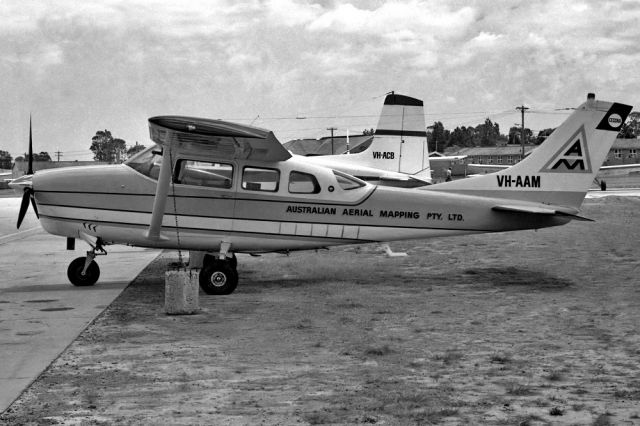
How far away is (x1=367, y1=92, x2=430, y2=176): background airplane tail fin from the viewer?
27922mm

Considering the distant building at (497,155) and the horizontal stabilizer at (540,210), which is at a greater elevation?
the distant building at (497,155)

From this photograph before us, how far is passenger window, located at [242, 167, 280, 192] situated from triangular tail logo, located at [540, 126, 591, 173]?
428 centimetres

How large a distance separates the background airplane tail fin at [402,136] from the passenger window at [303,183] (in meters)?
14.5

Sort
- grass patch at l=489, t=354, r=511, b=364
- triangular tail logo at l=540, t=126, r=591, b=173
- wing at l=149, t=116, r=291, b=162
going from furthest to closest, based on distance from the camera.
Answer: triangular tail logo at l=540, t=126, r=591, b=173
wing at l=149, t=116, r=291, b=162
grass patch at l=489, t=354, r=511, b=364

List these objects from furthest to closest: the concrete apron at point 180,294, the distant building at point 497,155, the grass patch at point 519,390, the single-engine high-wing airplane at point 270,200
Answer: the distant building at point 497,155
the single-engine high-wing airplane at point 270,200
the concrete apron at point 180,294
the grass patch at point 519,390

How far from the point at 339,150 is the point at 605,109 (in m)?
86.9

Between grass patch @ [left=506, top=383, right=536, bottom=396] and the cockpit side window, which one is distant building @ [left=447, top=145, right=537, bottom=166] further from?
grass patch @ [left=506, top=383, right=536, bottom=396]

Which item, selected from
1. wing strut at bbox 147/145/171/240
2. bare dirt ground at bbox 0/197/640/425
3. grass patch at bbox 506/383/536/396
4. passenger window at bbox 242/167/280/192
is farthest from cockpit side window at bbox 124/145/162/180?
grass patch at bbox 506/383/536/396

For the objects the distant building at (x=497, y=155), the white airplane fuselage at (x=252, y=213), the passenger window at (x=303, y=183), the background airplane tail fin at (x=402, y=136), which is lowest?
the white airplane fuselage at (x=252, y=213)

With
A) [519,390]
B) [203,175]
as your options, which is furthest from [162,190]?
[519,390]

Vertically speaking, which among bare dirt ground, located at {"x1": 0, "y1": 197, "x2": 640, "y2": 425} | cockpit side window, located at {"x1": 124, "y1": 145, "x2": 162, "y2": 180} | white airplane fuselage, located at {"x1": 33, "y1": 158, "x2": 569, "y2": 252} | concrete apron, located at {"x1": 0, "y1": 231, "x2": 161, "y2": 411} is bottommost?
concrete apron, located at {"x1": 0, "y1": 231, "x2": 161, "y2": 411}

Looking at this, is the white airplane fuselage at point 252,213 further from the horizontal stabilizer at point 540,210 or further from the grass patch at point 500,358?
the grass patch at point 500,358

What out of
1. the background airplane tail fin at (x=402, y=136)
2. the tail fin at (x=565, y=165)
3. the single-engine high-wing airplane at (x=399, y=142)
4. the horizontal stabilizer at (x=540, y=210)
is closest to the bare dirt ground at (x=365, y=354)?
the horizontal stabilizer at (x=540, y=210)

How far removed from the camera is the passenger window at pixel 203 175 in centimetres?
1320
